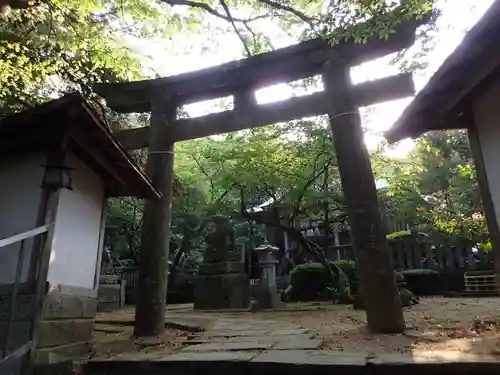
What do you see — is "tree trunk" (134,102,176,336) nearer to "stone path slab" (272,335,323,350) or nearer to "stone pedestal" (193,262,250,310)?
"stone path slab" (272,335,323,350)

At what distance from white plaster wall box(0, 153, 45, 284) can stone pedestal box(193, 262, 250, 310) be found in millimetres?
7871

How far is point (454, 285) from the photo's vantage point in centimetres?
1298

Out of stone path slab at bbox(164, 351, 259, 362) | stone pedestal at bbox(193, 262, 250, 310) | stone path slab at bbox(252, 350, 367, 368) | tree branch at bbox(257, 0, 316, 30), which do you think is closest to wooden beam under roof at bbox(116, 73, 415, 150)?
tree branch at bbox(257, 0, 316, 30)

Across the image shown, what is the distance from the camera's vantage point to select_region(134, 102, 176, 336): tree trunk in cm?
565

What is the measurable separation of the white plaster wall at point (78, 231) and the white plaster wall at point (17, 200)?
0.27 metres

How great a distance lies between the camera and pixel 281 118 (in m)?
6.08

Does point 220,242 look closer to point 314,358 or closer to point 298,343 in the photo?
point 298,343

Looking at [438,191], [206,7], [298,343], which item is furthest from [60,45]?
[438,191]

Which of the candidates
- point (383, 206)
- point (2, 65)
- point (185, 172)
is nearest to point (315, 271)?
point (383, 206)

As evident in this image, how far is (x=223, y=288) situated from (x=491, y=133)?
9.17 meters

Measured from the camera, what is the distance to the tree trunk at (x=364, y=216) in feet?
15.2

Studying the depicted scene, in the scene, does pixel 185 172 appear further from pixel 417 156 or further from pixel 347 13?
pixel 347 13

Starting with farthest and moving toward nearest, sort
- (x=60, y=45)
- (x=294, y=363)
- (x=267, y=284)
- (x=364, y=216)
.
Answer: (x=267, y=284) → (x=60, y=45) → (x=364, y=216) → (x=294, y=363)

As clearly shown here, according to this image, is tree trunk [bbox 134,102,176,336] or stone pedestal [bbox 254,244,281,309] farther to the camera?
stone pedestal [bbox 254,244,281,309]
